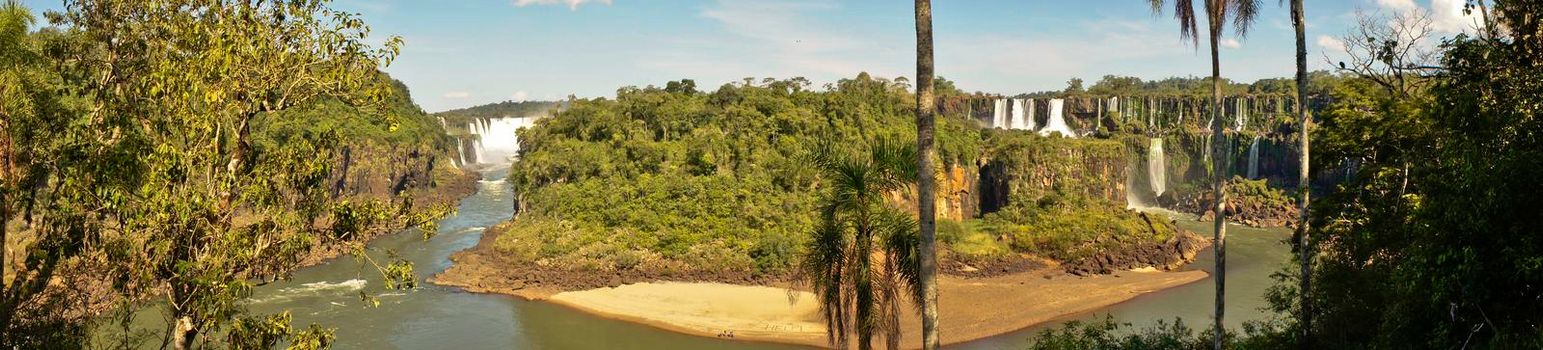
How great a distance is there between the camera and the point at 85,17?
7.17 metres

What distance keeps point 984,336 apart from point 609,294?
14300 millimetres

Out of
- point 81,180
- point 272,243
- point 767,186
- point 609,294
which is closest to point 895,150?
point 272,243

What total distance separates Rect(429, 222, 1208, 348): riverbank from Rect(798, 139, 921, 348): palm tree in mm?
15729

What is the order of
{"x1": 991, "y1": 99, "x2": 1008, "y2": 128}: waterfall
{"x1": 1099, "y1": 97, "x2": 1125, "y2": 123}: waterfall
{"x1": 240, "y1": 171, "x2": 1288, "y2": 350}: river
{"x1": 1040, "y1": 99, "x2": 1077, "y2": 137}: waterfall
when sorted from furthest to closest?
{"x1": 1099, "y1": 97, "x2": 1125, "y2": 123}: waterfall
{"x1": 1040, "y1": 99, "x2": 1077, "y2": 137}: waterfall
{"x1": 991, "y1": 99, "x2": 1008, "y2": 128}: waterfall
{"x1": 240, "y1": 171, "x2": 1288, "y2": 350}: river

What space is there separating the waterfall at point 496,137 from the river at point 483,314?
54.9m

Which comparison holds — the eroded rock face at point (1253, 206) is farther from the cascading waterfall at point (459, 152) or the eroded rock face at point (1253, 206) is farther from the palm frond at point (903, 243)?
the cascading waterfall at point (459, 152)

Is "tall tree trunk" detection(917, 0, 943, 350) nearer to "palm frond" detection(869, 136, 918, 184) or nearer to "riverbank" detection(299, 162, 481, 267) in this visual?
"palm frond" detection(869, 136, 918, 184)

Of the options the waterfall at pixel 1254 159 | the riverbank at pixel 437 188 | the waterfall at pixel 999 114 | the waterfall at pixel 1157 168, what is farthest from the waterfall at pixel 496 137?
the waterfall at pixel 1254 159

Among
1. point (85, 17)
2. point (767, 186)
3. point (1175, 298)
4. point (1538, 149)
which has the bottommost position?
point (1175, 298)

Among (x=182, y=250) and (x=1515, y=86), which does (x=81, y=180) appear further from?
(x=1515, y=86)

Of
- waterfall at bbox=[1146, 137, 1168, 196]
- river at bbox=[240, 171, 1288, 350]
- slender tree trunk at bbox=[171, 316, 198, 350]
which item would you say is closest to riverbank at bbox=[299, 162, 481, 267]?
river at bbox=[240, 171, 1288, 350]

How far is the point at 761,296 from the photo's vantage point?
34219 mm

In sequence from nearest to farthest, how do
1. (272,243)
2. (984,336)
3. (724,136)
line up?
1. (272,243)
2. (984,336)
3. (724,136)

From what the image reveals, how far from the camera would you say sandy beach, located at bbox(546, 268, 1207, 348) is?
29422 mm
